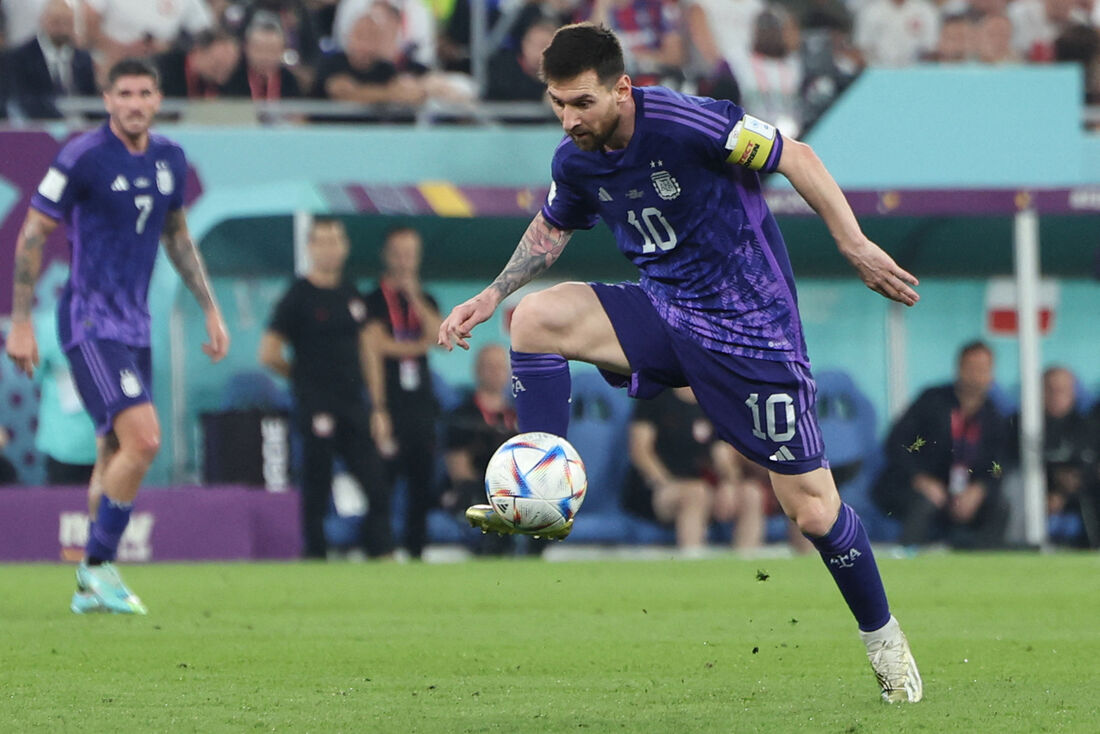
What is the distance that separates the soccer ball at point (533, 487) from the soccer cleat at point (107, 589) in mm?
3466

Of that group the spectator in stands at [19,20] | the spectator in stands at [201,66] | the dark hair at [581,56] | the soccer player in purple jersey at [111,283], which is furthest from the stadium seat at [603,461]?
the dark hair at [581,56]

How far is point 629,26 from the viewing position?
51.4ft

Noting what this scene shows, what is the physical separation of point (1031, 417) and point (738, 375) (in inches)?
379

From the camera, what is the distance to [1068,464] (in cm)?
1466

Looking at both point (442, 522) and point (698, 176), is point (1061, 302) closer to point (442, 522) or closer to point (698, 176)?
point (442, 522)

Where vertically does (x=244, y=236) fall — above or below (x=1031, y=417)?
above

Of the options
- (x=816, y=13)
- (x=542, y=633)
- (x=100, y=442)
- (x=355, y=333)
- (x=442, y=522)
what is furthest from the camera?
(x=816, y=13)

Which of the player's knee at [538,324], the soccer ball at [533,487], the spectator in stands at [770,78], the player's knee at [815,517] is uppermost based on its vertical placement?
the spectator in stands at [770,78]

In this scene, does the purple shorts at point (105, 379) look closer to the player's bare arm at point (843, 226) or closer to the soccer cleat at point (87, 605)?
the soccer cleat at point (87, 605)

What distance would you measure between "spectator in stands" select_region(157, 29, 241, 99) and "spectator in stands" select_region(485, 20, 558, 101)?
2.12 metres

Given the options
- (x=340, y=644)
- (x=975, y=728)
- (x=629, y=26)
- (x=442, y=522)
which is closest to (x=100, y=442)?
(x=340, y=644)

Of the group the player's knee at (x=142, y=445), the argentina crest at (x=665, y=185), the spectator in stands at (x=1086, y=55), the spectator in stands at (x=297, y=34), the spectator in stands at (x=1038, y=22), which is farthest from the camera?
the spectator in stands at (x=1038, y=22)

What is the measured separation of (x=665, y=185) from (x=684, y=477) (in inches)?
331

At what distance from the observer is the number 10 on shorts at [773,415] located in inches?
218
